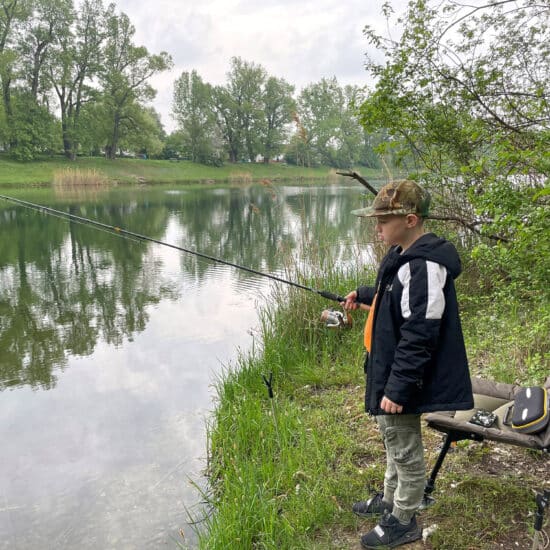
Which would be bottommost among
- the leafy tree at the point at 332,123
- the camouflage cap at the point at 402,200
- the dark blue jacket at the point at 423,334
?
the dark blue jacket at the point at 423,334

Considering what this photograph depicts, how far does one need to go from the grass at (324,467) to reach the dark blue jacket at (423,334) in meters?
0.79

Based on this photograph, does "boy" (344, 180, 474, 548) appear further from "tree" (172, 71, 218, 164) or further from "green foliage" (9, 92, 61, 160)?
"tree" (172, 71, 218, 164)

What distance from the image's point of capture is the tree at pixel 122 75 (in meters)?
40.8

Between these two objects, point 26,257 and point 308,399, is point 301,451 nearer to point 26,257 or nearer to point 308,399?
point 308,399

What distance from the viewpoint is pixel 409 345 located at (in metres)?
1.81

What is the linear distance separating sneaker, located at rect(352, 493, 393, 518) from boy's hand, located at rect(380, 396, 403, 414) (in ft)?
2.32


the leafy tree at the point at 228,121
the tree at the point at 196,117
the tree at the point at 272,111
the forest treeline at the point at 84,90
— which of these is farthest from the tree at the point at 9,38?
the tree at the point at 272,111

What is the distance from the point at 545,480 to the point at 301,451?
1338mm

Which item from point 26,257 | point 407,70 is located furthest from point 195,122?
point 407,70

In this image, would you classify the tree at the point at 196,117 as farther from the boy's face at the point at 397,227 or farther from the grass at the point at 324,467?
the boy's face at the point at 397,227

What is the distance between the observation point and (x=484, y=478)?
252cm

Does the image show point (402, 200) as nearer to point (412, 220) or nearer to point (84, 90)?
point (412, 220)

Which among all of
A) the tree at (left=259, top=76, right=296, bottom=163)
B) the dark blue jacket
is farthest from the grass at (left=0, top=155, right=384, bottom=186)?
the dark blue jacket

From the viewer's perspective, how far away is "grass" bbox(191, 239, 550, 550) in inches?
89.1
